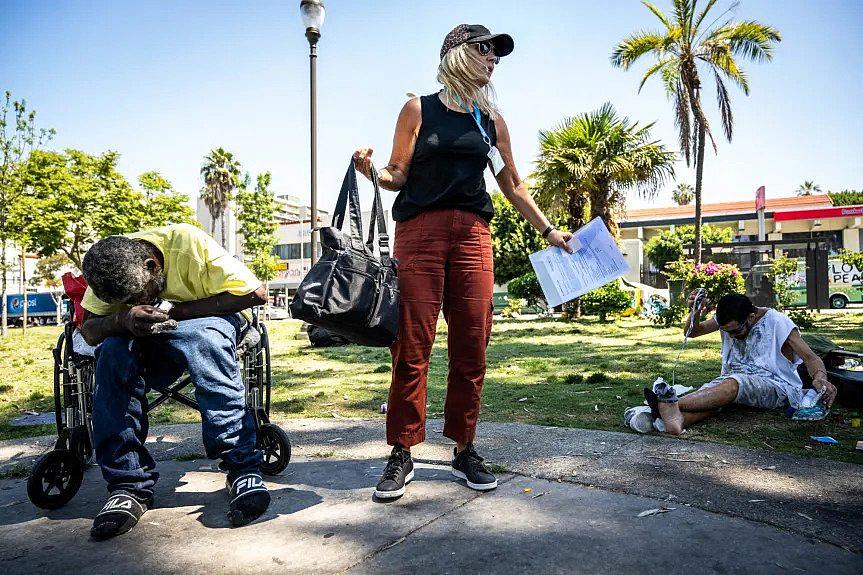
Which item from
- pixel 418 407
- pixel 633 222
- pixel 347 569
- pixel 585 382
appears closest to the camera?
pixel 347 569

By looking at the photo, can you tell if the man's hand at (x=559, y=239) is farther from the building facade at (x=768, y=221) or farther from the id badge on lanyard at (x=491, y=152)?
the building facade at (x=768, y=221)

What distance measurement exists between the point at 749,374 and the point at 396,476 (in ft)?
9.49

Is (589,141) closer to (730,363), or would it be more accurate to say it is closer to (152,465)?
(730,363)

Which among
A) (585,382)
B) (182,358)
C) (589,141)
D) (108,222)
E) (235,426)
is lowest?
(585,382)

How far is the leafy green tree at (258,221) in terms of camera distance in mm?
37375

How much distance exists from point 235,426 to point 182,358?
0.35m

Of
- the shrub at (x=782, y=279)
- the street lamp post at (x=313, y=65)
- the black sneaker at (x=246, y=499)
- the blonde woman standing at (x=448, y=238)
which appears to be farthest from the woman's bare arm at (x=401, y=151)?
the shrub at (x=782, y=279)

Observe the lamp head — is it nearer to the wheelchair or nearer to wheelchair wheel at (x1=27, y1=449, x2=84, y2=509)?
the wheelchair

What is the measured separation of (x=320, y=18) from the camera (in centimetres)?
1070

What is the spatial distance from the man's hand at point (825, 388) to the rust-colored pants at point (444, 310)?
2462mm

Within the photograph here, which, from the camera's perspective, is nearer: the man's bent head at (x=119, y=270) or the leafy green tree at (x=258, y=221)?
the man's bent head at (x=119, y=270)

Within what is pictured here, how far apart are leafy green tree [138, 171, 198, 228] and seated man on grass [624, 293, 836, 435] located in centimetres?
2787

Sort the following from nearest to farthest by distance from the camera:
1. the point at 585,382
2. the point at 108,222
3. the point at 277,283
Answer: the point at 585,382 < the point at 108,222 < the point at 277,283

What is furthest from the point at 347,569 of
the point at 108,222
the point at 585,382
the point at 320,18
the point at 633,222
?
the point at 633,222
